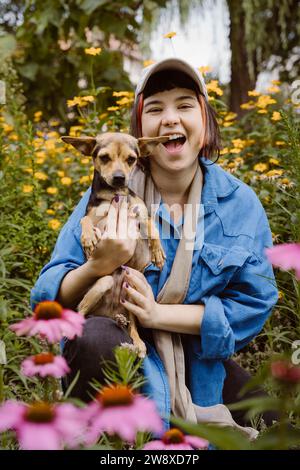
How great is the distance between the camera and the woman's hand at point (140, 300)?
6.54 feet

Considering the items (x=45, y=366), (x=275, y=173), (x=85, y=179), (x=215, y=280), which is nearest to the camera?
(x=45, y=366)

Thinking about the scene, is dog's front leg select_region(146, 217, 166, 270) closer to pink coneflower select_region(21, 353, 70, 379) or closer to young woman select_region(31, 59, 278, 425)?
young woman select_region(31, 59, 278, 425)

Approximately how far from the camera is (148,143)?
7.12 ft

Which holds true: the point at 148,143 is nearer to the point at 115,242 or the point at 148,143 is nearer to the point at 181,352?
the point at 115,242

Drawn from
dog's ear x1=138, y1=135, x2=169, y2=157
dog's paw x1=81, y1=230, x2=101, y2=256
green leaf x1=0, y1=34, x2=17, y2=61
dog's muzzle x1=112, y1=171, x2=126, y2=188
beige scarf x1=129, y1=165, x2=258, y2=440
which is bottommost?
beige scarf x1=129, y1=165, x2=258, y2=440

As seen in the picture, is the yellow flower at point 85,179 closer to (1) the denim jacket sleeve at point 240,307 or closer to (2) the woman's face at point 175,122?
(2) the woman's face at point 175,122

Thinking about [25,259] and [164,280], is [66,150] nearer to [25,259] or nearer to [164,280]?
[25,259]

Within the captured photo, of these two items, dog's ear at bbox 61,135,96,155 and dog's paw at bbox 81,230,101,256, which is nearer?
dog's paw at bbox 81,230,101,256

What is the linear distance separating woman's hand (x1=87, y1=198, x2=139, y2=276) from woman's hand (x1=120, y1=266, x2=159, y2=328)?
2.7 inches

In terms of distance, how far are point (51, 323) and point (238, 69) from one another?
Answer: 503 centimetres

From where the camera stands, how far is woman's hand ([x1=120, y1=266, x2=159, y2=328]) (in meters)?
1.99

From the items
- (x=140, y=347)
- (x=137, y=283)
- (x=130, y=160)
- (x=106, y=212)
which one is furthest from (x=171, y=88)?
(x=140, y=347)

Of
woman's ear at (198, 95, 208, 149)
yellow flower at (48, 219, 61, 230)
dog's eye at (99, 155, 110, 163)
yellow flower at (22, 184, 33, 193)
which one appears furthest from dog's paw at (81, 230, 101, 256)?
yellow flower at (22, 184, 33, 193)
